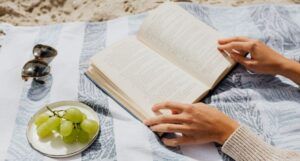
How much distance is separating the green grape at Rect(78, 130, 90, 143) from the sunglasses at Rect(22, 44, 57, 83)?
268 millimetres

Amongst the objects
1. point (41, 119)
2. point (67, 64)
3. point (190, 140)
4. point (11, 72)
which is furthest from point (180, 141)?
point (11, 72)

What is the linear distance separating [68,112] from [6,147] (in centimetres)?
20

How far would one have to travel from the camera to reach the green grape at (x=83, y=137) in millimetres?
1040

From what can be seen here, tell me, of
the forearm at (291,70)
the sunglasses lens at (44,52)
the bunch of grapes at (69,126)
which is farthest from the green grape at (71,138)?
the forearm at (291,70)

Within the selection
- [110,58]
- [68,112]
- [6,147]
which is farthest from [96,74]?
[6,147]

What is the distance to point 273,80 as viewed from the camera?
1227mm

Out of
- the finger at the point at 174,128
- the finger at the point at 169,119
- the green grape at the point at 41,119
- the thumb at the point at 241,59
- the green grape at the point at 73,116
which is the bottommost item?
the finger at the point at 174,128

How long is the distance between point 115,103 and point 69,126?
0.66ft

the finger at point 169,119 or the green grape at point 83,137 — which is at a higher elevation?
the finger at point 169,119

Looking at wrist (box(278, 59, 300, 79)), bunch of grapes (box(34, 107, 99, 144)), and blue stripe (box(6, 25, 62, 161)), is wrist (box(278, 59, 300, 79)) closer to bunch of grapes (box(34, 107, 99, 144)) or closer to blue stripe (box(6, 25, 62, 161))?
bunch of grapes (box(34, 107, 99, 144))

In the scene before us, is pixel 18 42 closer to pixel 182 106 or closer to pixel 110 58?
pixel 110 58

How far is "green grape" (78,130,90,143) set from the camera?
1040 mm

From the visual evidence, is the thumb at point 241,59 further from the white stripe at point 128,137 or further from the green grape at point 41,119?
the green grape at point 41,119

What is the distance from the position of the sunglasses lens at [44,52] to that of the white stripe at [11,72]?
0.06 metres
